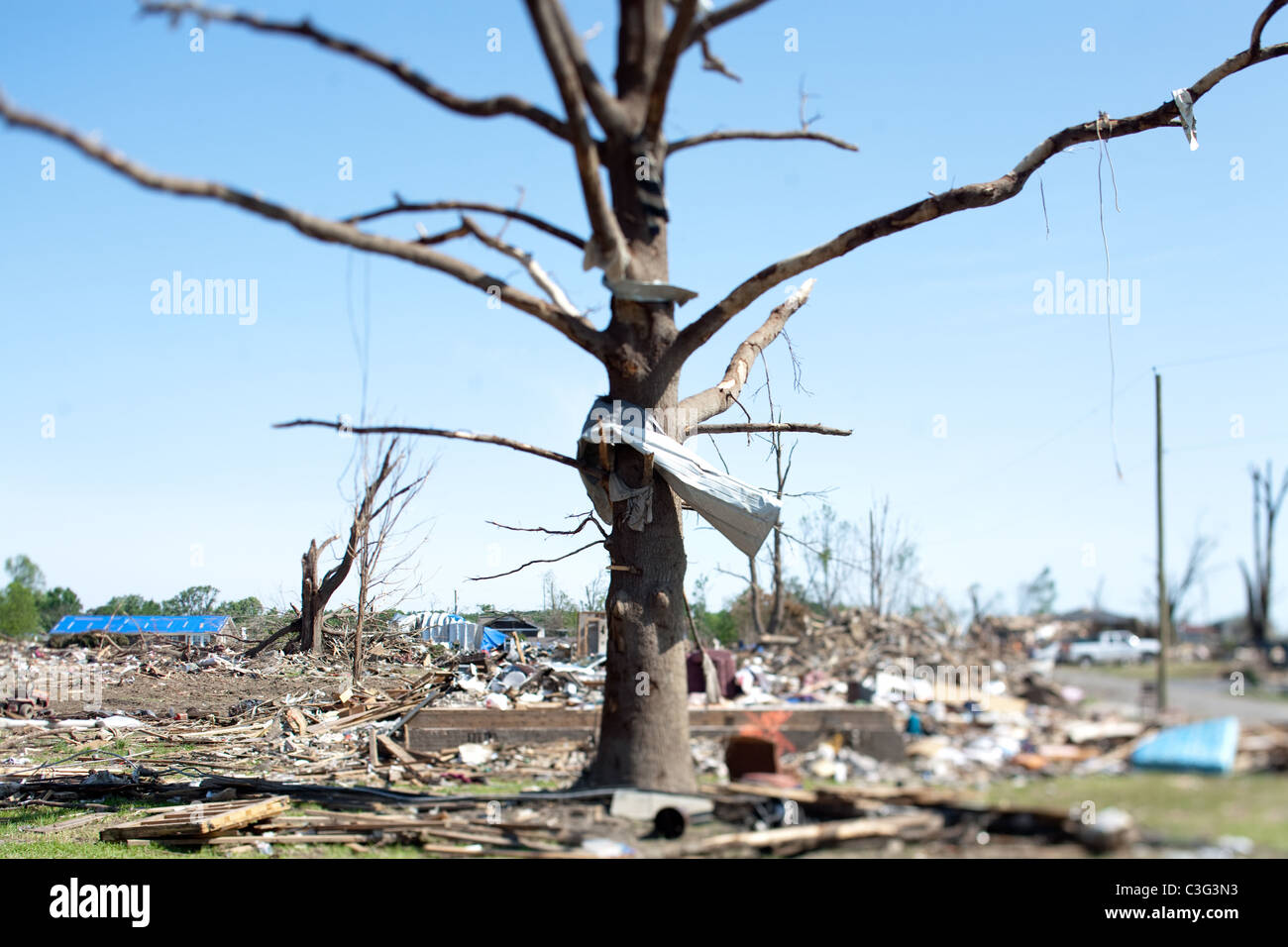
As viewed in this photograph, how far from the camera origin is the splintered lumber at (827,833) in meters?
3.59

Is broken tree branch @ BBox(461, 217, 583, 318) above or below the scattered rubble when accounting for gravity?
above

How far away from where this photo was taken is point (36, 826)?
927 cm

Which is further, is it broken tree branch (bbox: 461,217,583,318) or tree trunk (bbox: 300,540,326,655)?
tree trunk (bbox: 300,540,326,655)

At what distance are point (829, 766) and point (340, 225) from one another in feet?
9.87

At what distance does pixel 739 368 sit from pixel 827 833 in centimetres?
392

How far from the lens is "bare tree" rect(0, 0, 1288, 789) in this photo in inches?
167

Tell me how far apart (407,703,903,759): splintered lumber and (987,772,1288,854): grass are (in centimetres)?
80

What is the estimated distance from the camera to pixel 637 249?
16.0ft

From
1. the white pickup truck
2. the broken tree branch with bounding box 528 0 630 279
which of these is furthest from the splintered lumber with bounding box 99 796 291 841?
the white pickup truck

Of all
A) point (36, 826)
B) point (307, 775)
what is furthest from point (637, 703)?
point (36, 826)

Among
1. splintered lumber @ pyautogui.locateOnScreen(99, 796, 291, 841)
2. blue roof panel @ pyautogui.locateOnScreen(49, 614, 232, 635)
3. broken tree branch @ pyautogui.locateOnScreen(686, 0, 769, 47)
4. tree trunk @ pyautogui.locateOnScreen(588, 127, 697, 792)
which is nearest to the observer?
broken tree branch @ pyautogui.locateOnScreen(686, 0, 769, 47)

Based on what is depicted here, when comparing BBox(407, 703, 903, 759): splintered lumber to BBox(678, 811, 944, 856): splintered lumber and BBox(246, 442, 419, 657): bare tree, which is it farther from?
BBox(246, 442, 419, 657): bare tree
